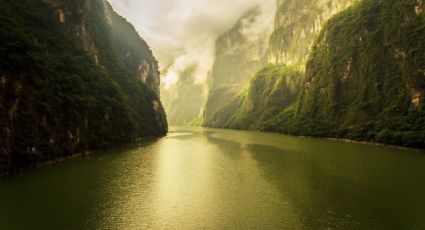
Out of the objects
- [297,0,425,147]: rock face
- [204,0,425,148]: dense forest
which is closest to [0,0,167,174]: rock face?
[204,0,425,148]: dense forest

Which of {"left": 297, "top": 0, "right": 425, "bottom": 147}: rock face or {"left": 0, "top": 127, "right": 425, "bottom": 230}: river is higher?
{"left": 297, "top": 0, "right": 425, "bottom": 147}: rock face

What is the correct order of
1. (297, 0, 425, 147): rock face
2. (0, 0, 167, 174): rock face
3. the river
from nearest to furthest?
the river, (0, 0, 167, 174): rock face, (297, 0, 425, 147): rock face

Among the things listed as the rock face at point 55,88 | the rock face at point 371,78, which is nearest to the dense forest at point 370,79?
the rock face at point 371,78

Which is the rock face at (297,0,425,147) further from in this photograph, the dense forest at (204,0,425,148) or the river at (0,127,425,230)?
the river at (0,127,425,230)

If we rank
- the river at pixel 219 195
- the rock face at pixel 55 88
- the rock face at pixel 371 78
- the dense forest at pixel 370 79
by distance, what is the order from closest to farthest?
the river at pixel 219 195
the rock face at pixel 55 88
the rock face at pixel 371 78
the dense forest at pixel 370 79

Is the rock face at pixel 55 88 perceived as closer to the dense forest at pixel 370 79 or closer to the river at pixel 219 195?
the river at pixel 219 195

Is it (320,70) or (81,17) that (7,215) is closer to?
(81,17)
